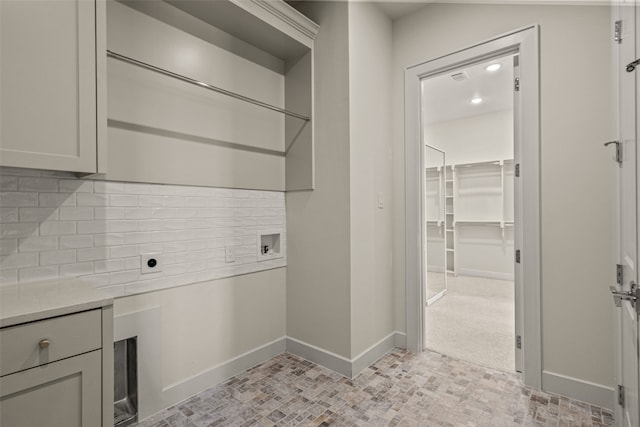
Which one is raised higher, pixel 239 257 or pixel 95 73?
pixel 95 73

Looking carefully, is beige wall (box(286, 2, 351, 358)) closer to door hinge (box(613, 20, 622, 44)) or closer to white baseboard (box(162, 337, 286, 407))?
white baseboard (box(162, 337, 286, 407))

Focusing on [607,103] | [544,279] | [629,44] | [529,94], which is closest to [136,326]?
[544,279]

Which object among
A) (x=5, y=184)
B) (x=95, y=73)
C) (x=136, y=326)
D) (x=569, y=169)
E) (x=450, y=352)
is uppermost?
(x=95, y=73)

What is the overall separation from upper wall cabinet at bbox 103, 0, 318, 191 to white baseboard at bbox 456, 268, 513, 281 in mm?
4416

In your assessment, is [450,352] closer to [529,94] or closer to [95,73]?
[529,94]

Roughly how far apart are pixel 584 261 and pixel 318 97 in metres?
1.97

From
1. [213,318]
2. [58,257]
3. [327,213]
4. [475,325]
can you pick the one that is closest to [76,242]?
[58,257]

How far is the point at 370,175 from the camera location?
7.50 feet

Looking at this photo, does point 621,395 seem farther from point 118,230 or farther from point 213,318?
point 118,230

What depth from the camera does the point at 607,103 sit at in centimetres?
168

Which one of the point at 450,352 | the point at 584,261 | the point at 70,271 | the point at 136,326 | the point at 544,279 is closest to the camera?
the point at 70,271

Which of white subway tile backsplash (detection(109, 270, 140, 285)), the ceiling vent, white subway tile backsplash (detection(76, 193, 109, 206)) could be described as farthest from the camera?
the ceiling vent

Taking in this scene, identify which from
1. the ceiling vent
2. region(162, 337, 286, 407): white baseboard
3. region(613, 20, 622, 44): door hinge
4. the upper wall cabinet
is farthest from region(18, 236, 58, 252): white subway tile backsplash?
the ceiling vent

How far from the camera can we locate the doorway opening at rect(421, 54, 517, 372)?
356 cm
